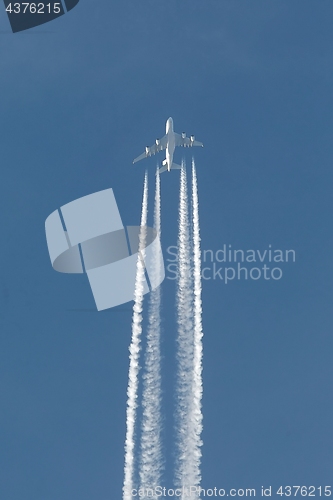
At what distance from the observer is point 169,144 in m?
103

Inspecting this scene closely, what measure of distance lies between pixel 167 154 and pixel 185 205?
9.20 meters

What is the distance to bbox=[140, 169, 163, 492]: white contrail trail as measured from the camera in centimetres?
7838

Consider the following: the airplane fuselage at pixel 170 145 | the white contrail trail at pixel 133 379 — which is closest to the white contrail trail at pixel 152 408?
the white contrail trail at pixel 133 379

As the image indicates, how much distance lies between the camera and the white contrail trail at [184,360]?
79000 mm

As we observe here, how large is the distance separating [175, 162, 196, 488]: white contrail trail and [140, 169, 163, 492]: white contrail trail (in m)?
1.97

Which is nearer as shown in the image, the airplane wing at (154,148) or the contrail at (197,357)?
the contrail at (197,357)

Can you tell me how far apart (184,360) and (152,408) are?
535cm

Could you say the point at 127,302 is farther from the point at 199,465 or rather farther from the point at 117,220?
the point at 199,465

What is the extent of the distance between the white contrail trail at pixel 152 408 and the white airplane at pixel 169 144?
18758 millimetres

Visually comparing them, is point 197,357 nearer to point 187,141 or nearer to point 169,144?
point 169,144

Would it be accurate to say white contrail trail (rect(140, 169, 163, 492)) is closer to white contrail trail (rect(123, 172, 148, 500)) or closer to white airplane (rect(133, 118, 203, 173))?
white contrail trail (rect(123, 172, 148, 500))

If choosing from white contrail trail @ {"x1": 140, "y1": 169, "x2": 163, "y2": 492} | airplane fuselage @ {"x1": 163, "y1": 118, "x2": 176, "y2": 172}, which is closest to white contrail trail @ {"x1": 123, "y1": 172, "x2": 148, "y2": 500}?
white contrail trail @ {"x1": 140, "y1": 169, "x2": 163, "y2": 492}

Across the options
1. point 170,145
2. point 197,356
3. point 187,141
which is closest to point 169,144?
point 170,145

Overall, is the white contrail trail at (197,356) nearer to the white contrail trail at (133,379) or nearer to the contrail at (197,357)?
the contrail at (197,357)
